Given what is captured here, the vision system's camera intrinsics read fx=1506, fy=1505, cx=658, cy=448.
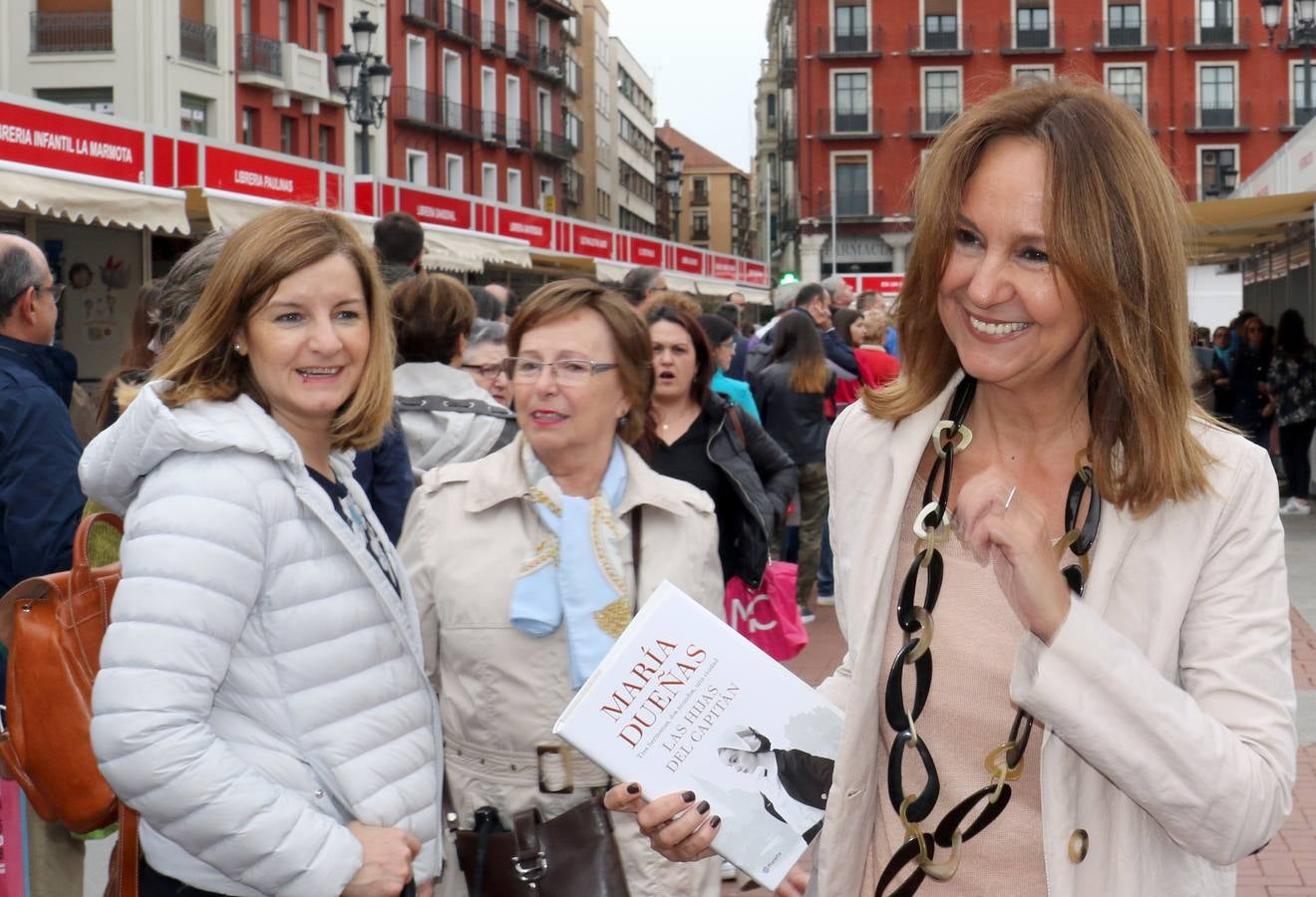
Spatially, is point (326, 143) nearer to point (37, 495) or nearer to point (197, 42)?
point (197, 42)

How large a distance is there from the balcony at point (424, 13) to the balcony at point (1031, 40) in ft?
73.6

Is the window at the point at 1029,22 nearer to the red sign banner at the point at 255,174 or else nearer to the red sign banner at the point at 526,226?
the red sign banner at the point at 526,226

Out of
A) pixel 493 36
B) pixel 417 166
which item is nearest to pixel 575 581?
pixel 417 166

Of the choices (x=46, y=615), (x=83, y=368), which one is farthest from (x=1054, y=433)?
(x=83, y=368)

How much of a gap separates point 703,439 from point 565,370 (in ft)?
8.98

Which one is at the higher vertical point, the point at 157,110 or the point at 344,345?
the point at 157,110

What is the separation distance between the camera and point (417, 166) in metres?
48.5

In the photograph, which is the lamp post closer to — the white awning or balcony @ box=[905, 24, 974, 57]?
the white awning

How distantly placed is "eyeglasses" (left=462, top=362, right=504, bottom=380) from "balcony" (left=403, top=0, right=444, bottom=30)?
4409 cm

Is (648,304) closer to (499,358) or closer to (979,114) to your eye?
(499,358)

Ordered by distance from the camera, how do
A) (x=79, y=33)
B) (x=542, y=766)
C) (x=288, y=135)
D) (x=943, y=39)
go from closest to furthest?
(x=542, y=766) → (x=79, y=33) → (x=288, y=135) → (x=943, y=39)

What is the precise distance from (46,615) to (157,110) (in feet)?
115

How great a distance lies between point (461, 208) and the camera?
19.5 meters

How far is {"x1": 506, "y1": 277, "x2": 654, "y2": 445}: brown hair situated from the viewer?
3424mm
